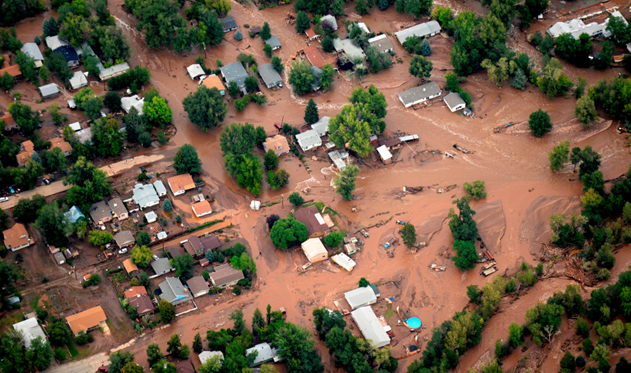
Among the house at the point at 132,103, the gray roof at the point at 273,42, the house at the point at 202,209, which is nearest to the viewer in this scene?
the house at the point at 202,209

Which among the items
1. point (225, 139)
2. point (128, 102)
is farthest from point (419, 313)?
point (128, 102)

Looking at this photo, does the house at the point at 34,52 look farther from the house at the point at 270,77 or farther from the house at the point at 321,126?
the house at the point at 321,126

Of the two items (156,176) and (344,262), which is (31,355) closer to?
(156,176)

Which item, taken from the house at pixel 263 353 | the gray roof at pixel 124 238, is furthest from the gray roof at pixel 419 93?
the house at pixel 263 353

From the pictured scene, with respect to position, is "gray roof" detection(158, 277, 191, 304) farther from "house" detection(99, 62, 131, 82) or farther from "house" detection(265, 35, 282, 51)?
"house" detection(265, 35, 282, 51)

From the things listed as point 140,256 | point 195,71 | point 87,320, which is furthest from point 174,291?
point 195,71

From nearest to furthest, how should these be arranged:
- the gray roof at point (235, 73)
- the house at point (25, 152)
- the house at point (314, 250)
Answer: the house at point (314, 250) < the house at point (25, 152) < the gray roof at point (235, 73)

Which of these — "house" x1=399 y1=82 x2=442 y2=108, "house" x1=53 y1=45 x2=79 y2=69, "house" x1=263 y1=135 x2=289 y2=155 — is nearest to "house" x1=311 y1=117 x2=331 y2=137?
"house" x1=263 y1=135 x2=289 y2=155
